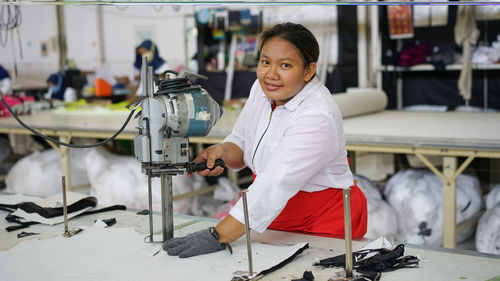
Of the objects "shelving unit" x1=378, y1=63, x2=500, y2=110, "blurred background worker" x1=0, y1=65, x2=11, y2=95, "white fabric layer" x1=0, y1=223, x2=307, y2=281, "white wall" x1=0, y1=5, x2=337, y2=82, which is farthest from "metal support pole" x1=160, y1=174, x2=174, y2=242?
"white wall" x1=0, y1=5, x2=337, y2=82

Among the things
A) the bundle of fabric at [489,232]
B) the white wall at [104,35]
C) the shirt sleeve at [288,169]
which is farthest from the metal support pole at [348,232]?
the white wall at [104,35]

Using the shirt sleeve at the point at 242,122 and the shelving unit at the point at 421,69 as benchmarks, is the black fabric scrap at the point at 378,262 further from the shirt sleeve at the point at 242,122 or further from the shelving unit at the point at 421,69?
the shelving unit at the point at 421,69

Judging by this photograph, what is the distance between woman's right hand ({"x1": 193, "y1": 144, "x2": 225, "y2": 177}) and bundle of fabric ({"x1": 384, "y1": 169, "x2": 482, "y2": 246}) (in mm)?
2099

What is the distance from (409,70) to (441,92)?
1.45ft

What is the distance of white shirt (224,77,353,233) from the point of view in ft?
5.31

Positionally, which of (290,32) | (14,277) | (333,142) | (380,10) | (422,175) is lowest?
(422,175)

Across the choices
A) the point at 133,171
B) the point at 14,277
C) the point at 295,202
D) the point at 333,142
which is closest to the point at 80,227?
the point at 14,277

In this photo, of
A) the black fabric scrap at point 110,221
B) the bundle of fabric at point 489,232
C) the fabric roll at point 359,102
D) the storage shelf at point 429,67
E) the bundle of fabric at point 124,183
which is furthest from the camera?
the storage shelf at point 429,67

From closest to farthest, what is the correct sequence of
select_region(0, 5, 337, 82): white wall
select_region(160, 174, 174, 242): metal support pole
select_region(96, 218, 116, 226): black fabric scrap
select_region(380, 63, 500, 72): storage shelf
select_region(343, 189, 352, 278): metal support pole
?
select_region(343, 189, 352, 278): metal support pole < select_region(160, 174, 174, 242): metal support pole < select_region(96, 218, 116, 226): black fabric scrap < select_region(380, 63, 500, 72): storage shelf < select_region(0, 5, 337, 82): white wall

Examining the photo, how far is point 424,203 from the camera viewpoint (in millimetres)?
3734

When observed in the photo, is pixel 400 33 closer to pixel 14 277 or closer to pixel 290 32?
pixel 290 32

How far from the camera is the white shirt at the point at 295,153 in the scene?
162 cm

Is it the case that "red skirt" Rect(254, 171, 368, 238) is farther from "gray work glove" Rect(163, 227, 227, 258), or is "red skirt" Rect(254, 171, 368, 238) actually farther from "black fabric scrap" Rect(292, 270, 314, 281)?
"black fabric scrap" Rect(292, 270, 314, 281)

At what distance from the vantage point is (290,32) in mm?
1762
